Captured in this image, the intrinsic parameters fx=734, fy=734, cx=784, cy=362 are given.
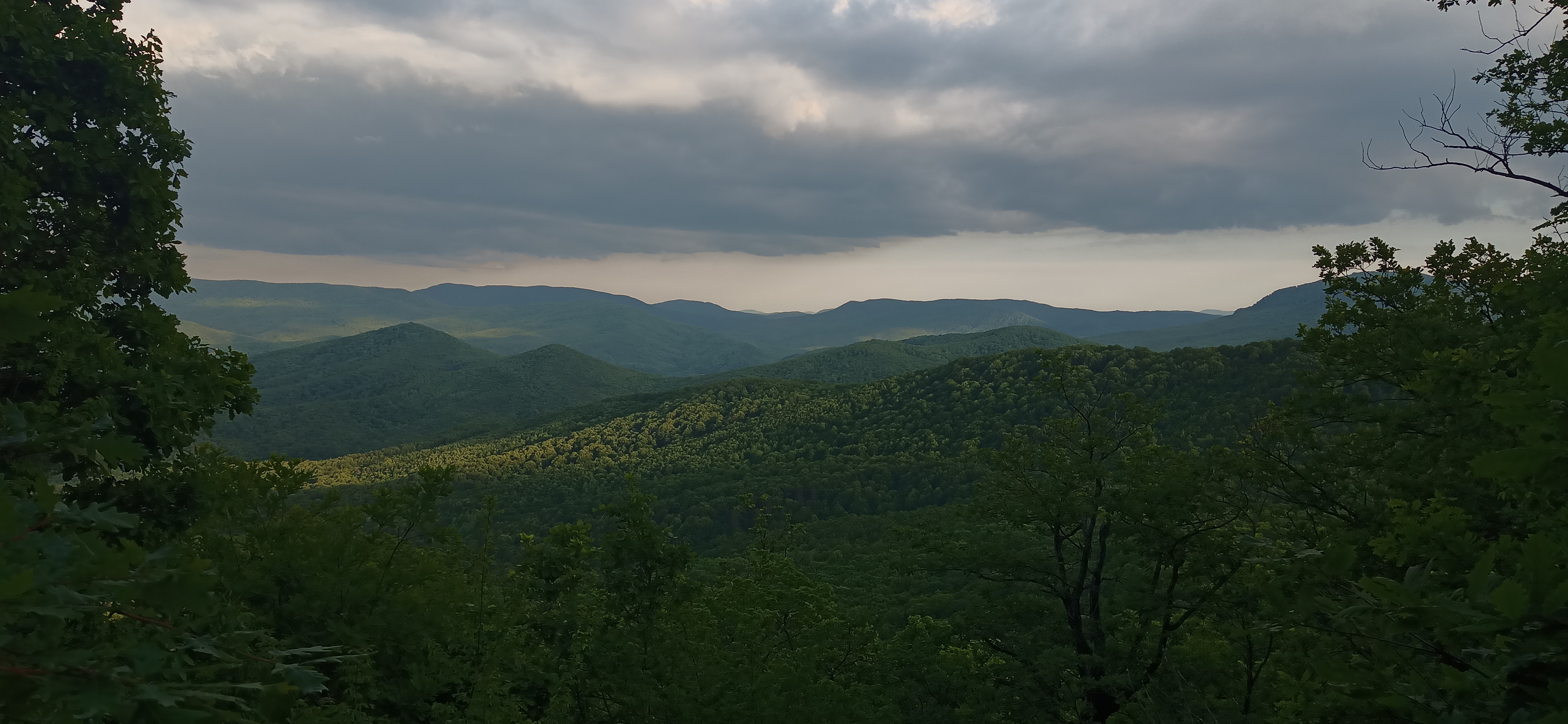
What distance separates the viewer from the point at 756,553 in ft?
58.6

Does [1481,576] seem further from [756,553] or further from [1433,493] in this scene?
[756,553]

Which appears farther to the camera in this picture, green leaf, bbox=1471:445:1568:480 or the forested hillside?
the forested hillside

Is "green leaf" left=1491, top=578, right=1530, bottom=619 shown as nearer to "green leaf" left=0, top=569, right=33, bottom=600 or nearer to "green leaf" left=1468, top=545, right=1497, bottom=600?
"green leaf" left=1468, top=545, right=1497, bottom=600

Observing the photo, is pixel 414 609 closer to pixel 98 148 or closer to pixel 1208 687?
pixel 98 148

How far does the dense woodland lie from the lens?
259 centimetres

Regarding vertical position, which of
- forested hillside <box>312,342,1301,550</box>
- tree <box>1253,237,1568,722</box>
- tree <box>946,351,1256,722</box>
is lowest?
forested hillside <box>312,342,1301,550</box>

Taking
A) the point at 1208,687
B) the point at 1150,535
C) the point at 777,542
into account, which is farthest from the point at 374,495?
the point at 1208,687

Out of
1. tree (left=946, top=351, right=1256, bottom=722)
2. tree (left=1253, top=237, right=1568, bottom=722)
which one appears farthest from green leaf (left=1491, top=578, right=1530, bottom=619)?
tree (left=946, top=351, right=1256, bottom=722)

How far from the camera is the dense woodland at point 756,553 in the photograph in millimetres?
2594

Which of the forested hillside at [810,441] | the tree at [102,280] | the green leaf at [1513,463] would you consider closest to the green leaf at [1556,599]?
the green leaf at [1513,463]

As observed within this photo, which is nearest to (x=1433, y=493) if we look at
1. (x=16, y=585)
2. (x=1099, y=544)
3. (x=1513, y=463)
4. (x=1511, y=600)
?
(x=1513, y=463)

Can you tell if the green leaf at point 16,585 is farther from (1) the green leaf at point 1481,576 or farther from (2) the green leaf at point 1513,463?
(2) the green leaf at point 1513,463

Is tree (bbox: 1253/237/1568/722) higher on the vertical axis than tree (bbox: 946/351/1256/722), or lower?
higher

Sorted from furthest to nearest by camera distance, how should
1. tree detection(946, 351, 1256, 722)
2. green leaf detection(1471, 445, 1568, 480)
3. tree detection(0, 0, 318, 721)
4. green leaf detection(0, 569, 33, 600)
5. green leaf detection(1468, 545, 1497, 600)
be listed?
tree detection(946, 351, 1256, 722)
tree detection(0, 0, 318, 721)
green leaf detection(1471, 445, 1568, 480)
green leaf detection(1468, 545, 1497, 600)
green leaf detection(0, 569, 33, 600)
